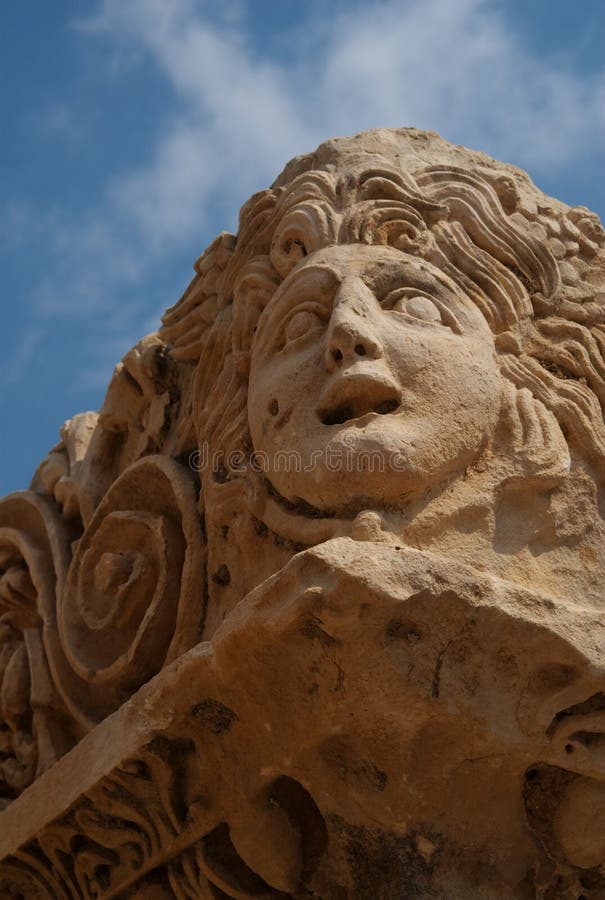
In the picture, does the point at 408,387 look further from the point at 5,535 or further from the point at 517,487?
the point at 5,535

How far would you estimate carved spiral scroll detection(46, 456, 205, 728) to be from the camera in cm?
428

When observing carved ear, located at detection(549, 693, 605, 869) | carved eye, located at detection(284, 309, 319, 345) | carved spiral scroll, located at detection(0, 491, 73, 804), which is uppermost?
carved eye, located at detection(284, 309, 319, 345)

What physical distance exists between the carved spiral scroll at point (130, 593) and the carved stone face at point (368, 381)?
0.53 meters

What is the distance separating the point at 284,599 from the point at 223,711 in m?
0.46

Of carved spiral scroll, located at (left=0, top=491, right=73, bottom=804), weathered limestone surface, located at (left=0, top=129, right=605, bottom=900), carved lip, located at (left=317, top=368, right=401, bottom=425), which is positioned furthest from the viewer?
carved spiral scroll, located at (left=0, top=491, right=73, bottom=804)

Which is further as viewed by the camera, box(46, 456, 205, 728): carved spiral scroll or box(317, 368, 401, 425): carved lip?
box(46, 456, 205, 728): carved spiral scroll

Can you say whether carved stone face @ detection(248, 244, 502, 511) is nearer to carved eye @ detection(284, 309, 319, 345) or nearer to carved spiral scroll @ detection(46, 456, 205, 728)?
carved eye @ detection(284, 309, 319, 345)

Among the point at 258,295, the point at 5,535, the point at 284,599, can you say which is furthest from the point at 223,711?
the point at 5,535

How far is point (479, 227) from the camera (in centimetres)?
430

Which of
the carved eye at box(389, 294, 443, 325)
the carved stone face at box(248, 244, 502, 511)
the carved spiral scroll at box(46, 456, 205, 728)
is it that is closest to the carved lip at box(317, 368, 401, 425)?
the carved stone face at box(248, 244, 502, 511)

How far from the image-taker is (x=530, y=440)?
150 inches

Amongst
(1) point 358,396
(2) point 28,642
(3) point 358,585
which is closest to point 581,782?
(3) point 358,585

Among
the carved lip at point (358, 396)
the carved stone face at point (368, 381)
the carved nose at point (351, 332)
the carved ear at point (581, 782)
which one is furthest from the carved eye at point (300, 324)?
the carved ear at point (581, 782)

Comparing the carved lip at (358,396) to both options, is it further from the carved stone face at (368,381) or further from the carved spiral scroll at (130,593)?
the carved spiral scroll at (130,593)
